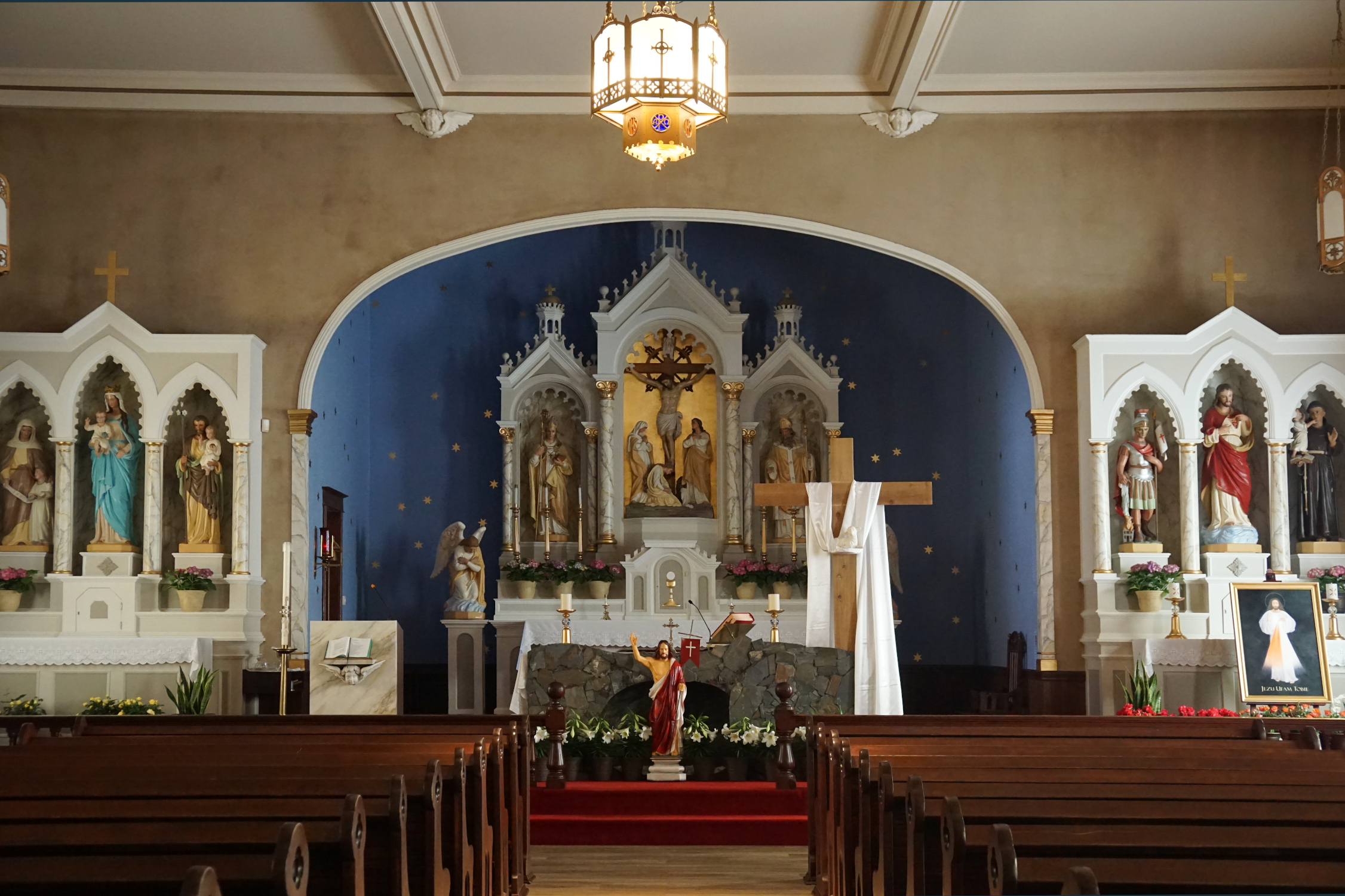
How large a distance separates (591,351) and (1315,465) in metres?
7.22

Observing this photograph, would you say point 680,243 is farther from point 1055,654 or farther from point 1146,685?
point 1146,685

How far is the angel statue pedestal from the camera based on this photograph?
8.47 meters

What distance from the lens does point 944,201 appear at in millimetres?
10594

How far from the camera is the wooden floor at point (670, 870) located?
6.34 metres

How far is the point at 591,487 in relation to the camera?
43.5ft

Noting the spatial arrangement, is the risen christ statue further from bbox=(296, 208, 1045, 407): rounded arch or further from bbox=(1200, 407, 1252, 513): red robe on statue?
bbox=(1200, 407, 1252, 513): red robe on statue

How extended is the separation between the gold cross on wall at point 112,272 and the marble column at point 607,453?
453 centimetres

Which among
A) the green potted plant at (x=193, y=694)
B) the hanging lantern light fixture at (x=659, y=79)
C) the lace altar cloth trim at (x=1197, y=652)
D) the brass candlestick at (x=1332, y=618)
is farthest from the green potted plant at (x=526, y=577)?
the brass candlestick at (x=1332, y=618)

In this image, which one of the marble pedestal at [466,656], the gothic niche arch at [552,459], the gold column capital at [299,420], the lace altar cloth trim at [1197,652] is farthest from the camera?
the gothic niche arch at [552,459]

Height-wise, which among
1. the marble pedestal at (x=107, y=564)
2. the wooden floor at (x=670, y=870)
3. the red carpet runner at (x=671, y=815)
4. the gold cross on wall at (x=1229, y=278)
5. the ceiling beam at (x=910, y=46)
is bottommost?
the wooden floor at (x=670, y=870)

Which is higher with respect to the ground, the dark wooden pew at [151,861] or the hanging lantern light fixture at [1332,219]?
the hanging lantern light fixture at [1332,219]

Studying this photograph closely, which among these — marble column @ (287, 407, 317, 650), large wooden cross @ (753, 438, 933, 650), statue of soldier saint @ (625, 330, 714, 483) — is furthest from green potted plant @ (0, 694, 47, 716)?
statue of soldier saint @ (625, 330, 714, 483)

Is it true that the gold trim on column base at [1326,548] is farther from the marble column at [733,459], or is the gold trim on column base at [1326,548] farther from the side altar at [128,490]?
the side altar at [128,490]

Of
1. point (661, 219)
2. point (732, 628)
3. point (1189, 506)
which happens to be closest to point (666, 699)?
point (732, 628)
